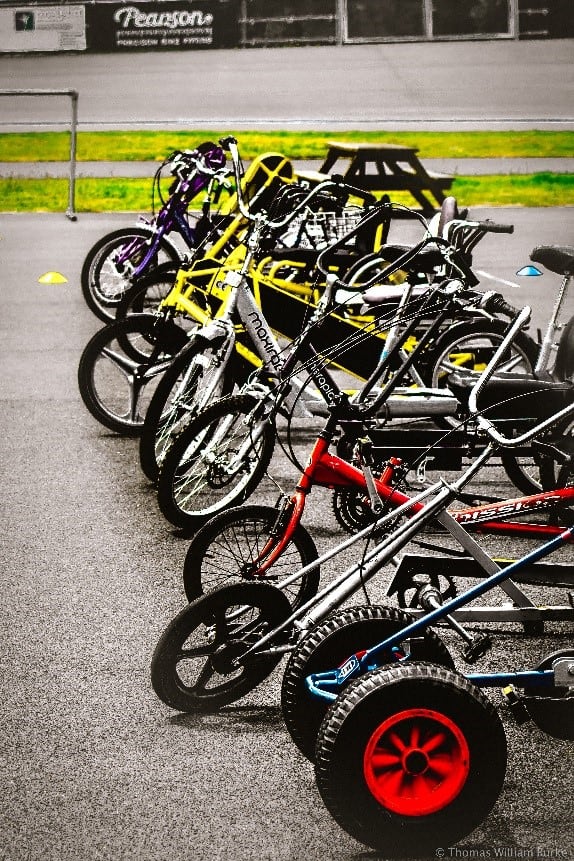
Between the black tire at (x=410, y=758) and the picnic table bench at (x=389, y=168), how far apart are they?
273 inches

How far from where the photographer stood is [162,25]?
7.75 metres

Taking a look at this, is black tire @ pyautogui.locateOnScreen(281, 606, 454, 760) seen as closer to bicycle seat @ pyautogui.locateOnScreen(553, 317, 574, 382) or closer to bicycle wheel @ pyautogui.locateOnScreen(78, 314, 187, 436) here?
bicycle seat @ pyautogui.locateOnScreen(553, 317, 574, 382)

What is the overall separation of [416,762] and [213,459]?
205 cm

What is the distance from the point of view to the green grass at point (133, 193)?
10.8 metres

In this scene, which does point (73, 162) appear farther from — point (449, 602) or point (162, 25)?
point (449, 602)

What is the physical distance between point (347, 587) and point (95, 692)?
933 millimetres

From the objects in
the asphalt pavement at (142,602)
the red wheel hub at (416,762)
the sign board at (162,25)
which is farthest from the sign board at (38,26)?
the red wheel hub at (416,762)

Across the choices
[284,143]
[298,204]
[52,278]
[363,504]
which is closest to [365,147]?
[284,143]

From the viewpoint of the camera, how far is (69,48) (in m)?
7.85

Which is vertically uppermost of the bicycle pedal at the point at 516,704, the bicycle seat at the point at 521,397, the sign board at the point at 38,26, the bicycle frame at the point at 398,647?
the sign board at the point at 38,26

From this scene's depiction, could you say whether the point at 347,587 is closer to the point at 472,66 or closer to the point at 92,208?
the point at 472,66

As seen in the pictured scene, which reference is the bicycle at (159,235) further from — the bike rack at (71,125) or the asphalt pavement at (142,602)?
the bike rack at (71,125)

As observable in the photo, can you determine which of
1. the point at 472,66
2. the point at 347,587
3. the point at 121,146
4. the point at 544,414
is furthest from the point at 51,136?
the point at 347,587

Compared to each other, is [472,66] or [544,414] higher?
[472,66]
